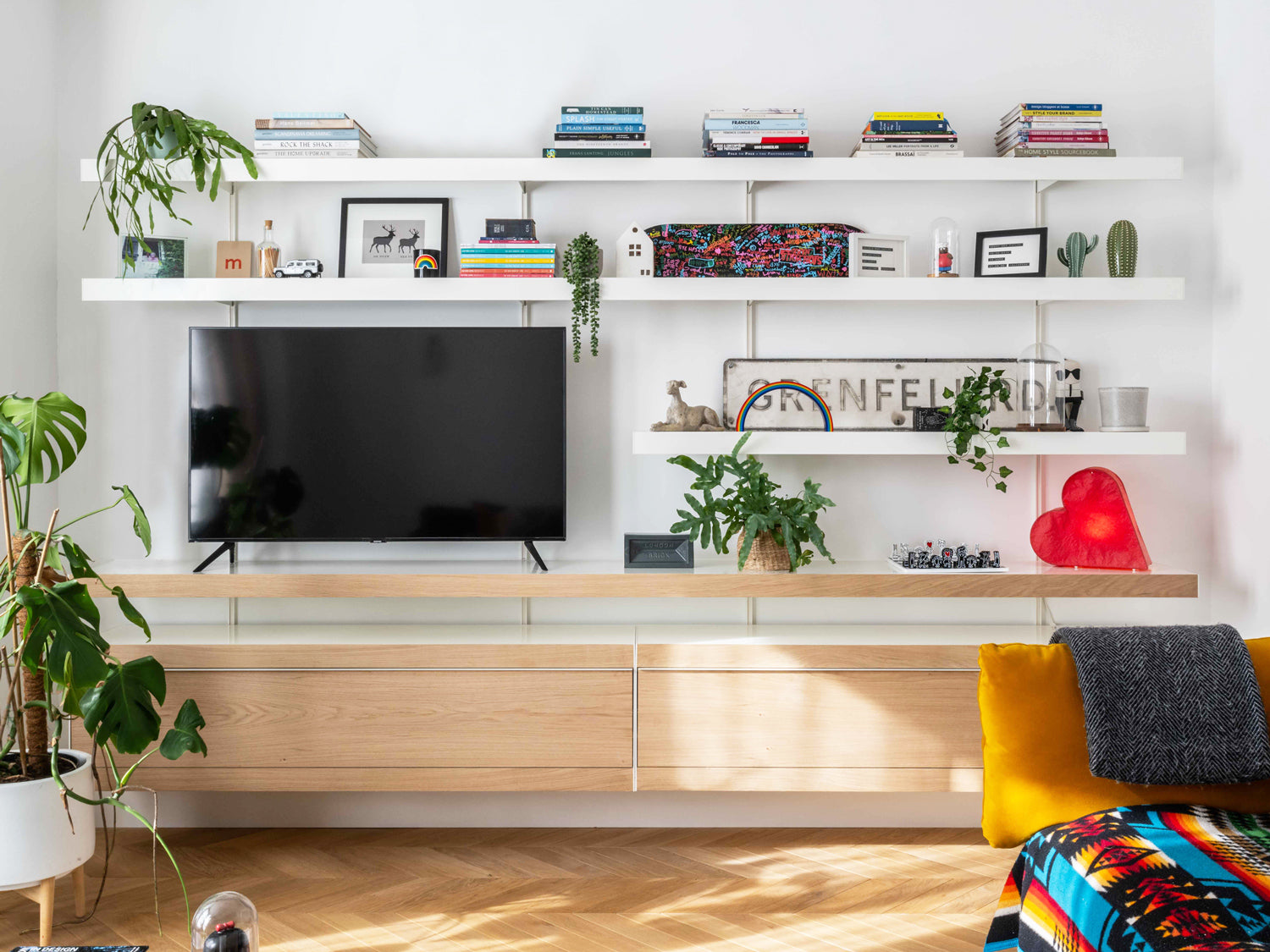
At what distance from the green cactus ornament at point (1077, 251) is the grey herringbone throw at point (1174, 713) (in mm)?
1327

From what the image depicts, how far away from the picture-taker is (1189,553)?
2732 mm

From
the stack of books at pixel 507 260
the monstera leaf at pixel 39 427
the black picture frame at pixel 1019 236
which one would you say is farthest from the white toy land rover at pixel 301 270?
the black picture frame at pixel 1019 236

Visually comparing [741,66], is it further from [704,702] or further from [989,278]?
[704,702]

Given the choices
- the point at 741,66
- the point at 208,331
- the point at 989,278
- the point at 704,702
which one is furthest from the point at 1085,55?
the point at 208,331

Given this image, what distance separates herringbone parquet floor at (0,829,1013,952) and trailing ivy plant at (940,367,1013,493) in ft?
3.60

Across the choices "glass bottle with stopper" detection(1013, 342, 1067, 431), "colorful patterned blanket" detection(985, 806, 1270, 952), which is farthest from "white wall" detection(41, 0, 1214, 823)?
"colorful patterned blanket" detection(985, 806, 1270, 952)

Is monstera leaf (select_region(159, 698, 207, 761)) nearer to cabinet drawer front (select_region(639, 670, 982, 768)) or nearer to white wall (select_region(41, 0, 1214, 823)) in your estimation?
white wall (select_region(41, 0, 1214, 823))

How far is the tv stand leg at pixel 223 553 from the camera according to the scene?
2592 millimetres

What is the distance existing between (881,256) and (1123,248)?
67cm

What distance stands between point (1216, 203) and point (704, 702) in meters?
2.12

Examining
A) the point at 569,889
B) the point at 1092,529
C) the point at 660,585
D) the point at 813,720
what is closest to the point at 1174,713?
the point at 813,720

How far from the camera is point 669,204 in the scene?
2.74 meters

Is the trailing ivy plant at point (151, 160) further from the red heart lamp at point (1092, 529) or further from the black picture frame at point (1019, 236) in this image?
the red heart lamp at point (1092, 529)

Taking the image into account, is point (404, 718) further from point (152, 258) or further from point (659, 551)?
point (152, 258)
